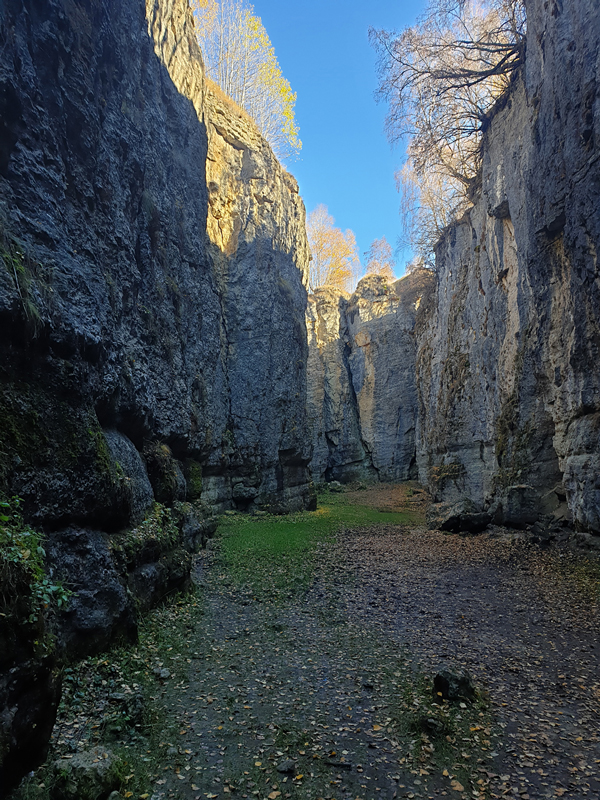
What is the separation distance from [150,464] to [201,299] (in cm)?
795

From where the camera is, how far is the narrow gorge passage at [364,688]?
13.6 ft

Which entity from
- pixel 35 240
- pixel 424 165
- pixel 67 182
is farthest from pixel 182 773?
pixel 424 165

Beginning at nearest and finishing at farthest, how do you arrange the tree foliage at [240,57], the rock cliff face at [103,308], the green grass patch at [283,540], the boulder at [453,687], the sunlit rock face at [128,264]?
the boulder at [453,687]
the rock cliff face at [103,308]
the sunlit rock face at [128,264]
the green grass patch at [283,540]
the tree foliage at [240,57]

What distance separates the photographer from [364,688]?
571cm

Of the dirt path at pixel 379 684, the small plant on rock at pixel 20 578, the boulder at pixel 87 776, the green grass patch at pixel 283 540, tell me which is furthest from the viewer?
the green grass patch at pixel 283 540

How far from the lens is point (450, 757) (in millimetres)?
4391

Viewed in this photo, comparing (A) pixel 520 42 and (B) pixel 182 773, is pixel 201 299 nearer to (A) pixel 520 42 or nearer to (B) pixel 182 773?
(A) pixel 520 42

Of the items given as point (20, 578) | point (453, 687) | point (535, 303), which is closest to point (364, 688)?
point (453, 687)

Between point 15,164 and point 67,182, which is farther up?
point 67,182

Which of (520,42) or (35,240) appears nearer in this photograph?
(35,240)

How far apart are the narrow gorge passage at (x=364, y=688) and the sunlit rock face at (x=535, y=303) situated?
4238 mm

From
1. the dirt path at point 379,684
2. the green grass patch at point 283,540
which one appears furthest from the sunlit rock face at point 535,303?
the dirt path at point 379,684

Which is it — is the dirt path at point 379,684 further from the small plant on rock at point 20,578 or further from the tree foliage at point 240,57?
the tree foliage at point 240,57

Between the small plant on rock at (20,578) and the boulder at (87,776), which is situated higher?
the small plant on rock at (20,578)
